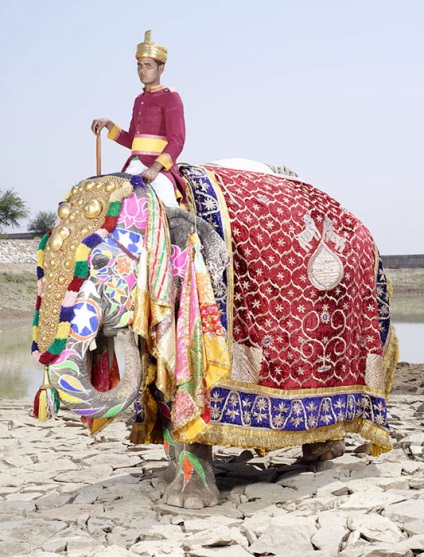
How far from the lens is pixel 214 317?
13.4 feet

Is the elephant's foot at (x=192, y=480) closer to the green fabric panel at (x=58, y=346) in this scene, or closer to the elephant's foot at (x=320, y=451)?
the green fabric panel at (x=58, y=346)

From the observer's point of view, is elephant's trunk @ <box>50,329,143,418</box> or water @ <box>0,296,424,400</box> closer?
elephant's trunk @ <box>50,329,143,418</box>

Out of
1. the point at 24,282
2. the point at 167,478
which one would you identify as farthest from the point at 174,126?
the point at 24,282

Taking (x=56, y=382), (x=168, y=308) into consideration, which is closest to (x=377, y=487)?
(x=168, y=308)

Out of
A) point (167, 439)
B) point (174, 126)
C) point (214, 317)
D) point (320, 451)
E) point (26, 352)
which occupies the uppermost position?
point (174, 126)

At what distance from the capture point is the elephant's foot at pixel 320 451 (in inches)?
210

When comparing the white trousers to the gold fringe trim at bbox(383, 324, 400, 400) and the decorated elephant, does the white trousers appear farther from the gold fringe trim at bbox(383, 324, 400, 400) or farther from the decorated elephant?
the gold fringe trim at bbox(383, 324, 400, 400)

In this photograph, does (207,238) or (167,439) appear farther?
(167,439)

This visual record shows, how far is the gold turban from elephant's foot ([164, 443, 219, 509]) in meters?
1.99

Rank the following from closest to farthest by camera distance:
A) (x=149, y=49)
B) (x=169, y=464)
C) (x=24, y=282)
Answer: (x=149, y=49)
(x=169, y=464)
(x=24, y=282)

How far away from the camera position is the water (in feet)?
32.6

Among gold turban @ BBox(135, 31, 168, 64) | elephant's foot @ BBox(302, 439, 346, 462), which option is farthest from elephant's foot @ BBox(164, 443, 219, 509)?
gold turban @ BBox(135, 31, 168, 64)

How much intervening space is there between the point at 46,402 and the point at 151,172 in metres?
1.23

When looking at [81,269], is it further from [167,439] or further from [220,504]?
[220,504]
